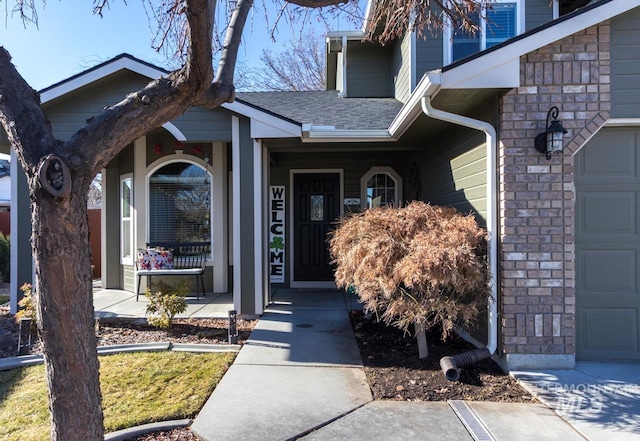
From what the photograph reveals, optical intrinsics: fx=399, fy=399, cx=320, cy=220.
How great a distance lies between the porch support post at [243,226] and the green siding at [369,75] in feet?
12.6

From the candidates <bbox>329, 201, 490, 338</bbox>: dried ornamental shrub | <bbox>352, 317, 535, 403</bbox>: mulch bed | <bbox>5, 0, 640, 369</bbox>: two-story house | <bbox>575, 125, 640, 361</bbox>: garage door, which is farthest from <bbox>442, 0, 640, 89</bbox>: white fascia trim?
<bbox>352, 317, 535, 403</bbox>: mulch bed

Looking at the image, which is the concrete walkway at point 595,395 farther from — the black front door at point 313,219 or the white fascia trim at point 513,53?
the black front door at point 313,219

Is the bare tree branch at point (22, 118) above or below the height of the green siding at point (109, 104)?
below

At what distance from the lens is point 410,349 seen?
4.39 metres

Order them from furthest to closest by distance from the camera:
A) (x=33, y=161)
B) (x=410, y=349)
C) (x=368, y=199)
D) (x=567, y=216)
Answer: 1. (x=368, y=199)
2. (x=410, y=349)
3. (x=567, y=216)
4. (x=33, y=161)

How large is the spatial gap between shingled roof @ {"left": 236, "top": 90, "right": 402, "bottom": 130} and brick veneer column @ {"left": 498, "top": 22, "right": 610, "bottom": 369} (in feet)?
8.03

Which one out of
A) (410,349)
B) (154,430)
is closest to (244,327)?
(410,349)

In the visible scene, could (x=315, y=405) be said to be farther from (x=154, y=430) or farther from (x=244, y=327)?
(x=244, y=327)

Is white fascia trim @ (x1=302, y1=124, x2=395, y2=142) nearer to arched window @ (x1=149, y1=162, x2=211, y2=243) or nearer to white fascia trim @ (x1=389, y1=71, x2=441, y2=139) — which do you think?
white fascia trim @ (x1=389, y1=71, x2=441, y2=139)

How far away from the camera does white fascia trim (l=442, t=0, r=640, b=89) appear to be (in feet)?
12.0

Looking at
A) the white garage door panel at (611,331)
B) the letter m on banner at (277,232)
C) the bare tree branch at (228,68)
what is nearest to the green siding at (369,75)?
the letter m on banner at (277,232)

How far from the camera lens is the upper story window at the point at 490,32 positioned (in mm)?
6352

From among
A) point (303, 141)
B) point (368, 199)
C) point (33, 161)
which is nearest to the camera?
point (33, 161)

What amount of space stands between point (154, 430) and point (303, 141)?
4251 millimetres
